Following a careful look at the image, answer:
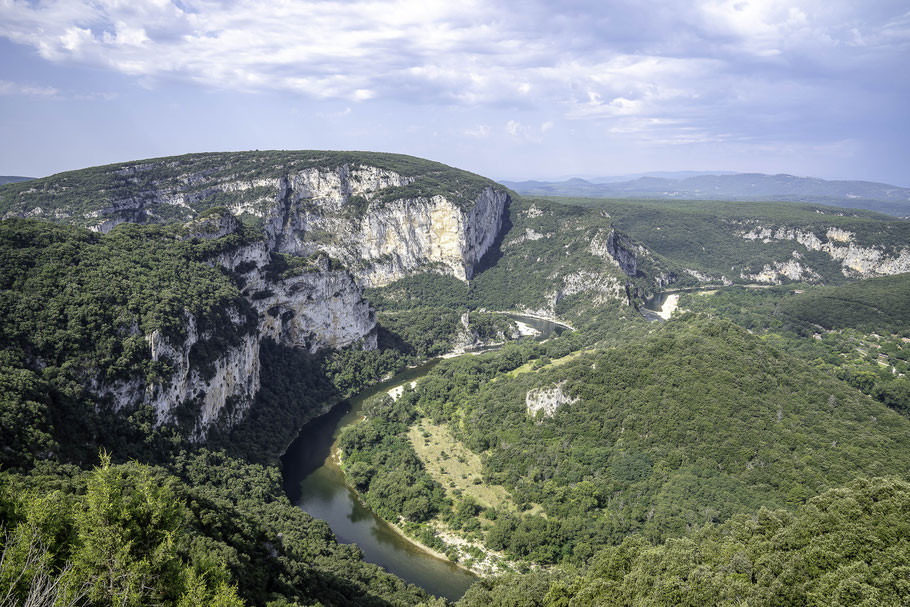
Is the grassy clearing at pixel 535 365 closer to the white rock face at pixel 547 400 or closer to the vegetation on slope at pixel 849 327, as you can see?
the white rock face at pixel 547 400

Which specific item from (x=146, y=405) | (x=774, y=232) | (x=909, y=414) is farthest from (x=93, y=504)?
(x=774, y=232)

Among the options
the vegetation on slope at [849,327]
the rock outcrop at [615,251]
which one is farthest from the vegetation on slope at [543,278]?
the vegetation on slope at [849,327]

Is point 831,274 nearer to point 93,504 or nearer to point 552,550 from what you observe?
point 552,550

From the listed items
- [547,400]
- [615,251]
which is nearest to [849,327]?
[615,251]

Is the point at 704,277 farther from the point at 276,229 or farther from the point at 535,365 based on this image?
the point at 276,229

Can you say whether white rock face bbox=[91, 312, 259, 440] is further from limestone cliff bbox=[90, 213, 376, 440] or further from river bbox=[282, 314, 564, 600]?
river bbox=[282, 314, 564, 600]

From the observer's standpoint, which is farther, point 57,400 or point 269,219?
point 269,219
